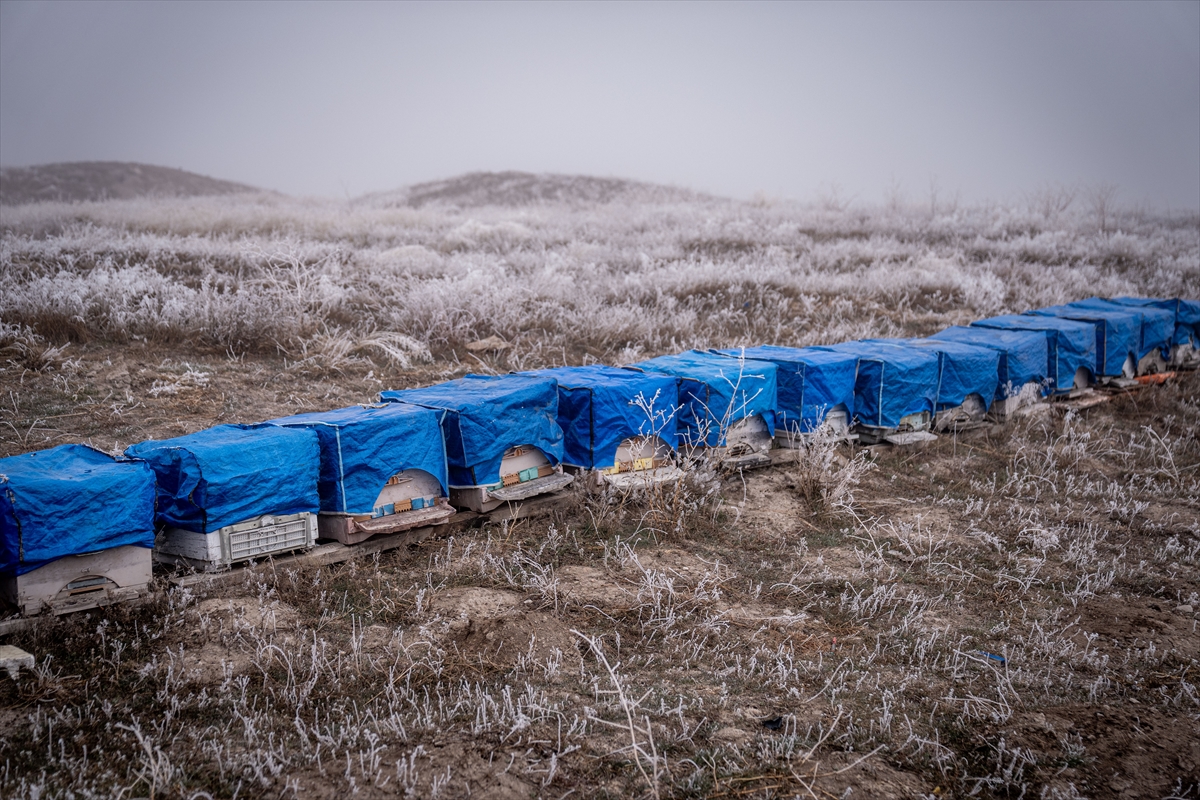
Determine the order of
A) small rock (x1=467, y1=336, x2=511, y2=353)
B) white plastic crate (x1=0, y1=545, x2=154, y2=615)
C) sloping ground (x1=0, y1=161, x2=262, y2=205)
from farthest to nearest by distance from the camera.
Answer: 1. sloping ground (x1=0, y1=161, x2=262, y2=205)
2. small rock (x1=467, y1=336, x2=511, y2=353)
3. white plastic crate (x1=0, y1=545, x2=154, y2=615)

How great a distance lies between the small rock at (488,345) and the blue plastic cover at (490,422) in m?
3.64

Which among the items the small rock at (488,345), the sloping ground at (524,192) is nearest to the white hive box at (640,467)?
the small rock at (488,345)

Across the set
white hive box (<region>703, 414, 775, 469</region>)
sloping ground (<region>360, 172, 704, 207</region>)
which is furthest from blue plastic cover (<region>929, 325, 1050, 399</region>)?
sloping ground (<region>360, 172, 704, 207</region>)

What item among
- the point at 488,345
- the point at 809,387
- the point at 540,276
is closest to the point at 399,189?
the point at 540,276

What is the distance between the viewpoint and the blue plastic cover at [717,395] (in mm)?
6250

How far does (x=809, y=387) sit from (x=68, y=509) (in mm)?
5433

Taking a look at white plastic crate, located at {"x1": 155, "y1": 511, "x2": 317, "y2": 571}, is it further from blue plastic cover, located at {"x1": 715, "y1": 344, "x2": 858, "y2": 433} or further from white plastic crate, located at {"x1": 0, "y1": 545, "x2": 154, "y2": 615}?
blue plastic cover, located at {"x1": 715, "y1": 344, "x2": 858, "y2": 433}

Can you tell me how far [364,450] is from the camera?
4836 millimetres

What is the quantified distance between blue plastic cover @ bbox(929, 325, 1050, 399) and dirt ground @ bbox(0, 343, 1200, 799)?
2076 mm

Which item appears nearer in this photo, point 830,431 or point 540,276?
point 830,431

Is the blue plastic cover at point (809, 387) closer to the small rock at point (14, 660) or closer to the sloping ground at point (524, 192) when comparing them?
the small rock at point (14, 660)

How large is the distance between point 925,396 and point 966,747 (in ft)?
15.3

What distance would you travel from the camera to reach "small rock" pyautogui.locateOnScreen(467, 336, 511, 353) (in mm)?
9406

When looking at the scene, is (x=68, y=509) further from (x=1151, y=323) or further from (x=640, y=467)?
(x=1151, y=323)
